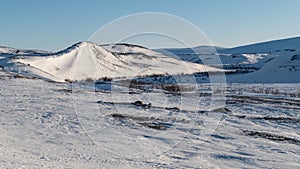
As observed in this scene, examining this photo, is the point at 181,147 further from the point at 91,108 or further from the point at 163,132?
the point at 91,108

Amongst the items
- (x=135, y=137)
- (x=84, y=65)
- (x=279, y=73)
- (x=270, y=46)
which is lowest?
(x=135, y=137)

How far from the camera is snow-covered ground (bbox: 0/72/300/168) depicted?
7590 millimetres

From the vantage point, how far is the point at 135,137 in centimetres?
998

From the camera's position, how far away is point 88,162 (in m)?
7.20

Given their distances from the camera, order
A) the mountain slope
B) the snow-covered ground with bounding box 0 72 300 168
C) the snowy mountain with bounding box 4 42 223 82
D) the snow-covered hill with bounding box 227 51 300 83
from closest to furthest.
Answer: the snow-covered ground with bounding box 0 72 300 168 → the snowy mountain with bounding box 4 42 223 82 → the snow-covered hill with bounding box 227 51 300 83 → the mountain slope

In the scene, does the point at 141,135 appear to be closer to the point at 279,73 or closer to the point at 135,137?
the point at 135,137

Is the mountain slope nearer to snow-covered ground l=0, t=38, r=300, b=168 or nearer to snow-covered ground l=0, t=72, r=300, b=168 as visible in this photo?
snow-covered ground l=0, t=38, r=300, b=168

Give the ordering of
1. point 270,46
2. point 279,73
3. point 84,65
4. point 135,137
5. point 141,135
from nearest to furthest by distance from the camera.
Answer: point 135,137, point 141,135, point 84,65, point 279,73, point 270,46

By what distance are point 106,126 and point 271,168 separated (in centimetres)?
483

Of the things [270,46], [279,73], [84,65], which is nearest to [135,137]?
[84,65]

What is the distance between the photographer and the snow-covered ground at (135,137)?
7.59 m

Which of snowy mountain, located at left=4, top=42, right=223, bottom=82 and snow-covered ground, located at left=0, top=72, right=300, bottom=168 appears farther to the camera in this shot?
snowy mountain, located at left=4, top=42, right=223, bottom=82

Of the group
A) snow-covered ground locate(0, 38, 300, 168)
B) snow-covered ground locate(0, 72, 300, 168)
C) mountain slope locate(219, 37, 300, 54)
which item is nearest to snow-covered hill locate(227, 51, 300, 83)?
snow-covered ground locate(0, 38, 300, 168)

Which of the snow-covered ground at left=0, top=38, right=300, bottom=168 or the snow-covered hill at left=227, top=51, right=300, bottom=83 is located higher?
the snow-covered hill at left=227, top=51, right=300, bottom=83
